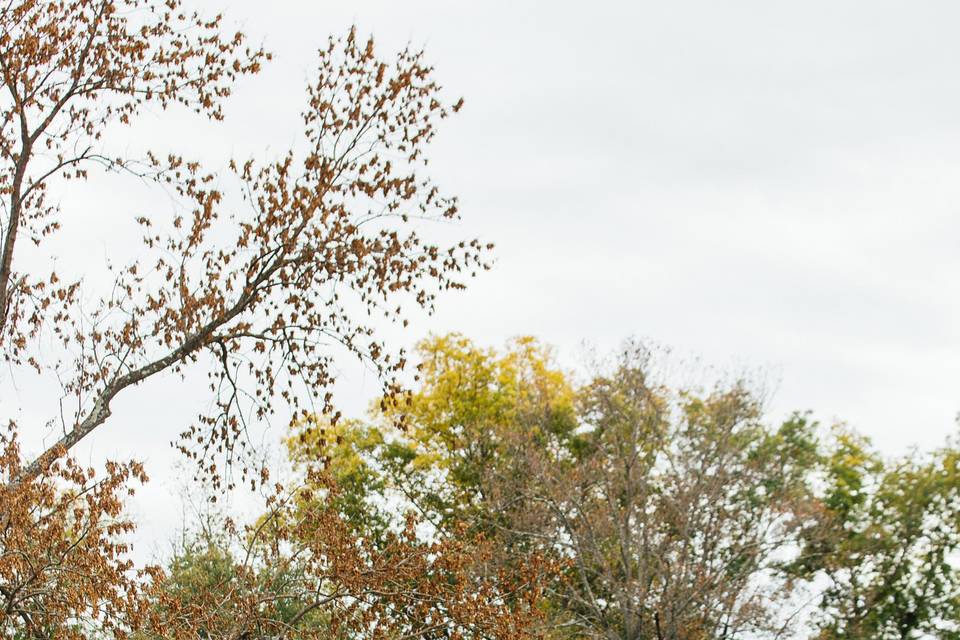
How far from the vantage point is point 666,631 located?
2355 centimetres

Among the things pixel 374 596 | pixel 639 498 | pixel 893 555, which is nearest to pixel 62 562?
pixel 374 596

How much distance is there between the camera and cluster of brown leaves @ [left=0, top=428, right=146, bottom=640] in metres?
10.5

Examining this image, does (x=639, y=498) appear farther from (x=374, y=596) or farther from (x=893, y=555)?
(x=374, y=596)

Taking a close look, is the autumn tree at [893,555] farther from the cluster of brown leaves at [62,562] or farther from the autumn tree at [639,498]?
the cluster of brown leaves at [62,562]

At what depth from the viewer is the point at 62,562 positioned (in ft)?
35.2

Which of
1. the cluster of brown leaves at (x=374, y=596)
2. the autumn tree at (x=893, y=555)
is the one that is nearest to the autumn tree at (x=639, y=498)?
the autumn tree at (x=893, y=555)

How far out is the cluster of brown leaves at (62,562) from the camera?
10.5 m

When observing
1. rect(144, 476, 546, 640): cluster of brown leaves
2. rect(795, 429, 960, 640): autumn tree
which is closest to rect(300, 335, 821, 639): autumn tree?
rect(795, 429, 960, 640): autumn tree

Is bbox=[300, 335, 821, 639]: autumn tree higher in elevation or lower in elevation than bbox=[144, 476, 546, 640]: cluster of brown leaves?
higher

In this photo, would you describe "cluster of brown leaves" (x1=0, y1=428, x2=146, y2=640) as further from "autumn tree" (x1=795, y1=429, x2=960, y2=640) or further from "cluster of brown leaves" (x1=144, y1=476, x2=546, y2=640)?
"autumn tree" (x1=795, y1=429, x2=960, y2=640)

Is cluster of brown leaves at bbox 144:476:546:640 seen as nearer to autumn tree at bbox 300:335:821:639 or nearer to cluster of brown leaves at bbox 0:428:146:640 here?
cluster of brown leaves at bbox 0:428:146:640

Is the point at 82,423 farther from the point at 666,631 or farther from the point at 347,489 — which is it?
the point at 347,489

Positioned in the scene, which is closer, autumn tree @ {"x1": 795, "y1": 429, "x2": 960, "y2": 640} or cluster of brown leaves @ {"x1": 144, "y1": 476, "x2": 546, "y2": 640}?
cluster of brown leaves @ {"x1": 144, "y1": 476, "x2": 546, "y2": 640}

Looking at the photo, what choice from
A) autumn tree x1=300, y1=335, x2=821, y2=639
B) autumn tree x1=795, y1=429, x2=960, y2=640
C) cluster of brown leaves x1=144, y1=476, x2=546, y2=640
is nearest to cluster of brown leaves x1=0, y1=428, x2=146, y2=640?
cluster of brown leaves x1=144, y1=476, x2=546, y2=640
